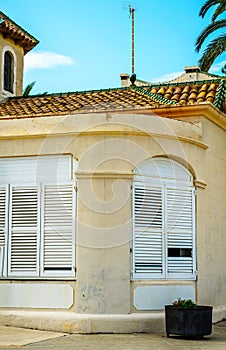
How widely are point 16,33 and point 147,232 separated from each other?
427 inches

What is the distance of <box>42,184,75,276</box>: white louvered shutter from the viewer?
12672 mm

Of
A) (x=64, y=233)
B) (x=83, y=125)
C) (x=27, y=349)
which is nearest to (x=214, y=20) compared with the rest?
(x=83, y=125)

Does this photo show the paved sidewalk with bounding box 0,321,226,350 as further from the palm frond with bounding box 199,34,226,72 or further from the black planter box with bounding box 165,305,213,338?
the palm frond with bounding box 199,34,226,72

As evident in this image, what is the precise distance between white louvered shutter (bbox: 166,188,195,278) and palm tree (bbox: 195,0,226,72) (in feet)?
27.0

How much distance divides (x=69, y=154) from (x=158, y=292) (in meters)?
3.28

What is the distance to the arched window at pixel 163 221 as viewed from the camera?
12828mm

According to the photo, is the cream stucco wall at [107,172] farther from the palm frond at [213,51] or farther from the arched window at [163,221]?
the palm frond at [213,51]

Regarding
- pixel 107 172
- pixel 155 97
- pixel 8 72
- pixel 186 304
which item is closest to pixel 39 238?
pixel 107 172

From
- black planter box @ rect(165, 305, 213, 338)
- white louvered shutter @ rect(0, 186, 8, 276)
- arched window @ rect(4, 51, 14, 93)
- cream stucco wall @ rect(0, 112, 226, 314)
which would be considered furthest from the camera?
arched window @ rect(4, 51, 14, 93)

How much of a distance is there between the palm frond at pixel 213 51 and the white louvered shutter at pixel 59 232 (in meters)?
9.59

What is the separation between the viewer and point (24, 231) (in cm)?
1304

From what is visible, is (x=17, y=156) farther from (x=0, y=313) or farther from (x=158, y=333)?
(x=158, y=333)

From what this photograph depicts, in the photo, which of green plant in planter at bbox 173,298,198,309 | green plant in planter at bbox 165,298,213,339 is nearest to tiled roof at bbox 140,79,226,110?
green plant in planter at bbox 173,298,198,309

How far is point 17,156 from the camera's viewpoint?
13.3 metres
